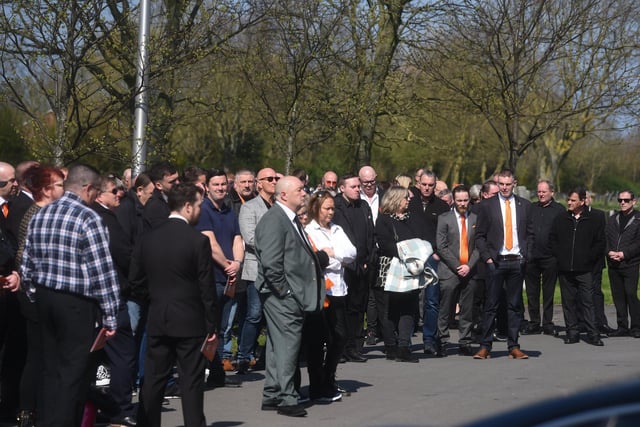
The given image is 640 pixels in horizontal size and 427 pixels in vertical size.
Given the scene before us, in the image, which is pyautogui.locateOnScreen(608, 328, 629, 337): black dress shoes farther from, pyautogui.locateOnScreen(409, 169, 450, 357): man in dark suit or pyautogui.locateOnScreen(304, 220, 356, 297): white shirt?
pyautogui.locateOnScreen(304, 220, 356, 297): white shirt

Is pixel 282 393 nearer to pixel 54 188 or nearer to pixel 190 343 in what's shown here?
pixel 190 343

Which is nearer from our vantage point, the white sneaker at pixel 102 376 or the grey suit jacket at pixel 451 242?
the white sneaker at pixel 102 376

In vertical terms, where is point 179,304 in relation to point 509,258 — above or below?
below

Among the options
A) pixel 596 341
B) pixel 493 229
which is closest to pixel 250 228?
pixel 493 229

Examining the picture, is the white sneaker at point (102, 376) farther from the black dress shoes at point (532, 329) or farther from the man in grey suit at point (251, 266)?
the black dress shoes at point (532, 329)

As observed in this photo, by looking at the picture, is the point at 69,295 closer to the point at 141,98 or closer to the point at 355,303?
the point at 355,303

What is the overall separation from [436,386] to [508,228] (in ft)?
9.09

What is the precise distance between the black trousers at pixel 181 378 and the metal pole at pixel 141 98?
636 centimetres

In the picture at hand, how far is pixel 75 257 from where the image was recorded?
23.1 feet

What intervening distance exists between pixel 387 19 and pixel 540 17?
12.4 feet

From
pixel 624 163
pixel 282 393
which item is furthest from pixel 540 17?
pixel 624 163

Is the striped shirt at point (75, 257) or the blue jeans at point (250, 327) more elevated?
the striped shirt at point (75, 257)

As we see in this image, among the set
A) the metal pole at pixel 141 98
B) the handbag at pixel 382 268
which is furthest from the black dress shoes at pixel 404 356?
the metal pole at pixel 141 98

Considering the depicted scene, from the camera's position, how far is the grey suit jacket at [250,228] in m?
11.1
